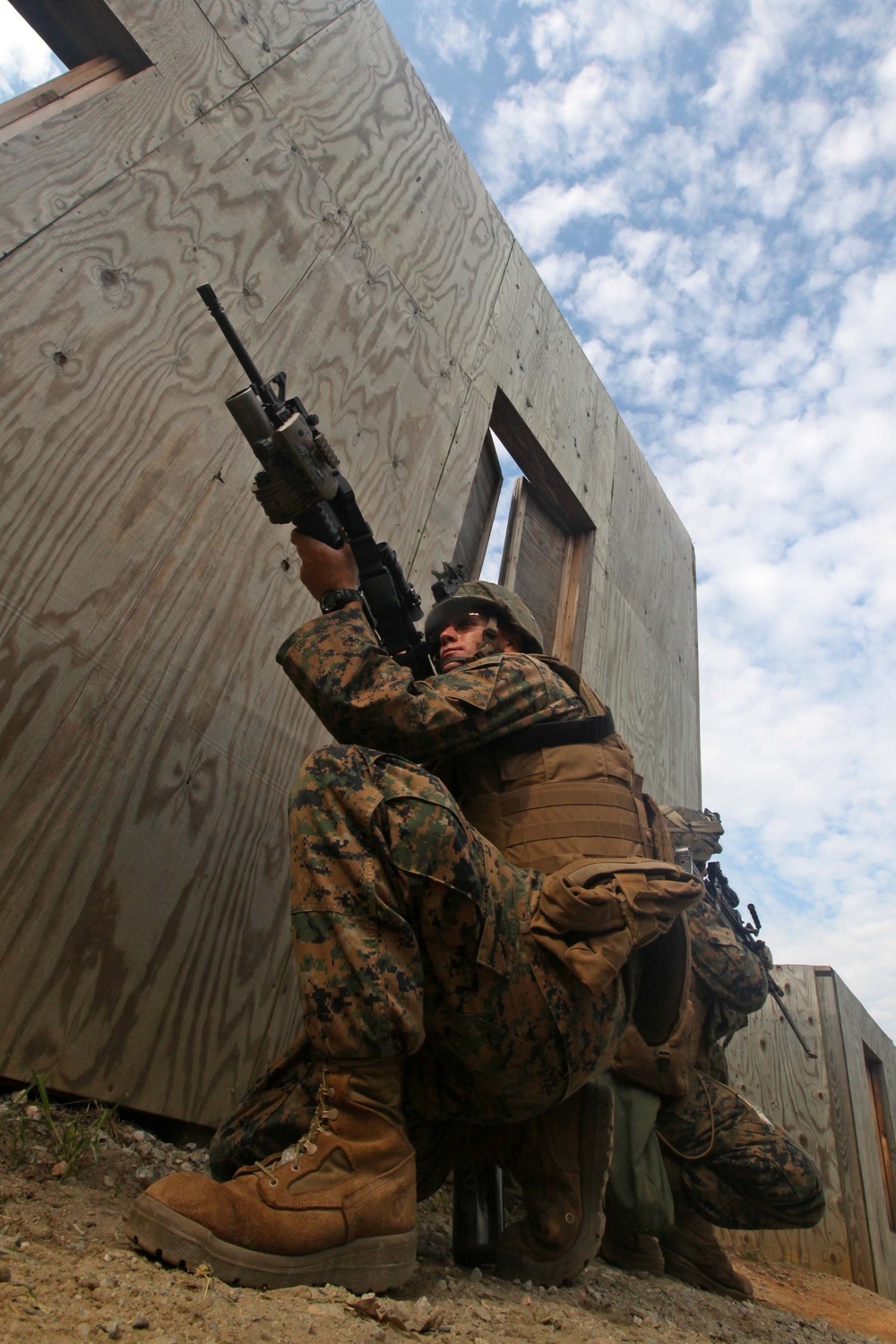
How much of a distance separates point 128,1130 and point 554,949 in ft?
3.42

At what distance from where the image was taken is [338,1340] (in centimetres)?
89

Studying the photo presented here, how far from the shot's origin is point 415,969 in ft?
4.29

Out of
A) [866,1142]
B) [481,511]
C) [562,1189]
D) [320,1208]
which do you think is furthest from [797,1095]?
[320,1208]

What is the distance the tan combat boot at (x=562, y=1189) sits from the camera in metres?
1.55

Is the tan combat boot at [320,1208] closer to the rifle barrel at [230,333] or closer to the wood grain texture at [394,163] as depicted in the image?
the rifle barrel at [230,333]

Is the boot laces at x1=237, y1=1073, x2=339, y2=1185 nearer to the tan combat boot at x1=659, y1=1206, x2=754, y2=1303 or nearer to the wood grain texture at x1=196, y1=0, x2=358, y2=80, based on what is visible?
the tan combat boot at x1=659, y1=1206, x2=754, y2=1303

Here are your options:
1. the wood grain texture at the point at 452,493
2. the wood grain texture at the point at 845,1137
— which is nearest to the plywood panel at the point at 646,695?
the wood grain texture at the point at 452,493

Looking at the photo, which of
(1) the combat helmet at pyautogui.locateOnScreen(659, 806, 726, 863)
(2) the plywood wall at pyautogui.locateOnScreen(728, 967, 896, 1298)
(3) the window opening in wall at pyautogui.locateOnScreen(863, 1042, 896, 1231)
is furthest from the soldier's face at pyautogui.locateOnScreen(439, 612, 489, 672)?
(3) the window opening in wall at pyautogui.locateOnScreen(863, 1042, 896, 1231)

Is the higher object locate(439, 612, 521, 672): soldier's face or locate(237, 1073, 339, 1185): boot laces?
locate(439, 612, 521, 672): soldier's face

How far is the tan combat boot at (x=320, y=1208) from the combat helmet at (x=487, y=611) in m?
1.29

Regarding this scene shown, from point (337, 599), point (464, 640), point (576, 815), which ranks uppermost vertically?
point (464, 640)

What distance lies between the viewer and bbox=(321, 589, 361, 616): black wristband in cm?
185

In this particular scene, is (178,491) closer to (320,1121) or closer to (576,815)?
(576,815)

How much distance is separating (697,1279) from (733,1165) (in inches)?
14.4
